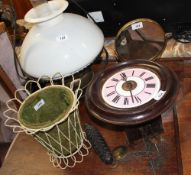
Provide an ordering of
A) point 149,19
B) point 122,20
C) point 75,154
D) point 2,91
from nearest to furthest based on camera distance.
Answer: point 75,154
point 149,19
point 122,20
point 2,91

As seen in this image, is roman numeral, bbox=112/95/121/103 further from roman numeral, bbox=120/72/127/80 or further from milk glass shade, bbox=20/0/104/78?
milk glass shade, bbox=20/0/104/78

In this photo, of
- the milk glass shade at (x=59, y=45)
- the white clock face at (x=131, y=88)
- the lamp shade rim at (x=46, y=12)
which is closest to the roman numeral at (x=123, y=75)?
the white clock face at (x=131, y=88)

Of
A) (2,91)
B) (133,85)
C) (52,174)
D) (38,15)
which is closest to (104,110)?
(133,85)

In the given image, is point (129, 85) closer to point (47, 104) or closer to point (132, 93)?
point (132, 93)

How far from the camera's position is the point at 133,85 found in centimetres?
73

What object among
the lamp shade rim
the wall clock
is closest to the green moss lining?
the wall clock

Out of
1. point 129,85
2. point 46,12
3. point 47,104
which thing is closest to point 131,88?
point 129,85

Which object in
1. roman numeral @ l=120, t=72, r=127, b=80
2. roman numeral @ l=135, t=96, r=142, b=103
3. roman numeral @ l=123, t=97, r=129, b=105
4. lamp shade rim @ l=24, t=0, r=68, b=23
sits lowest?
roman numeral @ l=120, t=72, r=127, b=80

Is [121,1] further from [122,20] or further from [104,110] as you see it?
[104,110]

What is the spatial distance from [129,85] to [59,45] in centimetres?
22

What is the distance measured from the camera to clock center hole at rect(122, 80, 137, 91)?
720mm

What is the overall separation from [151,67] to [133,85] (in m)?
0.07

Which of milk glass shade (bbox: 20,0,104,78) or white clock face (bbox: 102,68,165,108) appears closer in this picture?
white clock face (bbox: 102,68,165,108)

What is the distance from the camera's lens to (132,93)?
2.30 ft
